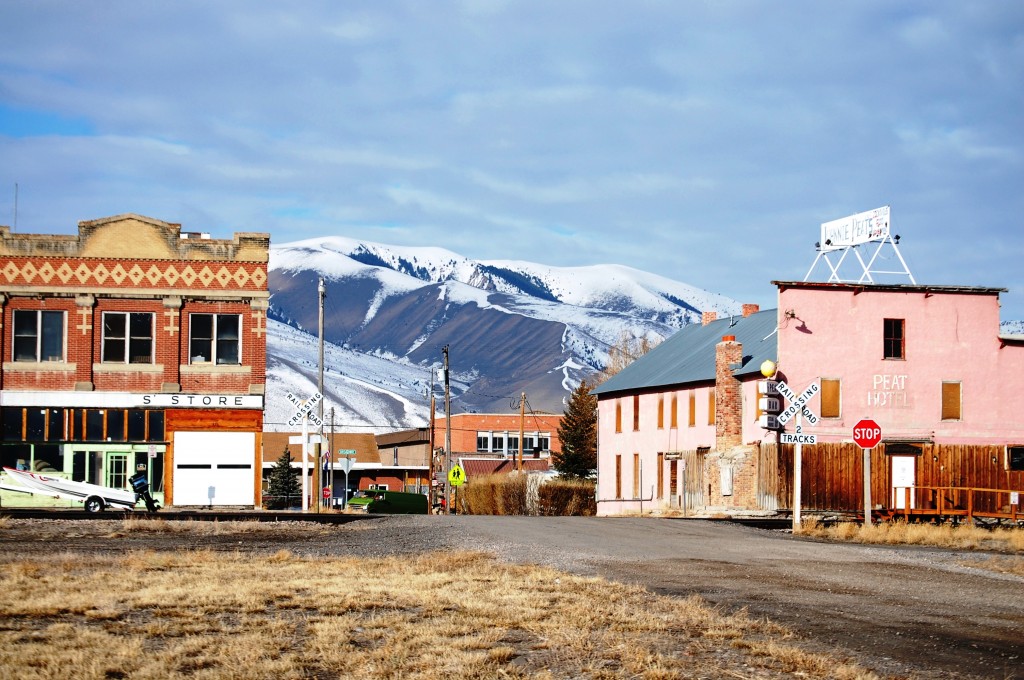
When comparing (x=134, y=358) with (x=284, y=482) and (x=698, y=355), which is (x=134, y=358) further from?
(x=284, y=482)

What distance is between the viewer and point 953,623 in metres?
13.8

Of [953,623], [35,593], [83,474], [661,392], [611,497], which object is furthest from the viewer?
[611,497]

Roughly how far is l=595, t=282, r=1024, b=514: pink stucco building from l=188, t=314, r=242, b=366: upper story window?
61.2ft

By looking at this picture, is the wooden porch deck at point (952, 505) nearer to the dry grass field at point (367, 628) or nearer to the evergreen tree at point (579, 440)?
the dry grass field at point (367, 628)

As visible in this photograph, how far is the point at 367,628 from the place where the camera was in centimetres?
1298

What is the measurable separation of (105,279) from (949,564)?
32909 millimetres

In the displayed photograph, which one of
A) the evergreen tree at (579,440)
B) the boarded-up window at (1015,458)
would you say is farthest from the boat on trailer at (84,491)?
the evergreen tree at (579,440)

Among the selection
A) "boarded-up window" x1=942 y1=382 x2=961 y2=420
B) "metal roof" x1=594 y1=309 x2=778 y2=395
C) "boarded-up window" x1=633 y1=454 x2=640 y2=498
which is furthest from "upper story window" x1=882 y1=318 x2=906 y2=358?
"boarded-up window" x1=633 y1=454 x2=640 y2=498

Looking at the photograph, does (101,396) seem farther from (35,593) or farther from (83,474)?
(35,593)

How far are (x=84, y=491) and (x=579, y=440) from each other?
5645 cm

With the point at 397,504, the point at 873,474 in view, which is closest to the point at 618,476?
the point at 397,504

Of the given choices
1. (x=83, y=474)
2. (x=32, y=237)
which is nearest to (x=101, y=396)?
(x=83, y=474)

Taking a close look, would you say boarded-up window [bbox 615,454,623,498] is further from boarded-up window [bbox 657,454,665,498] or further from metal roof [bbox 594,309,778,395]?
boarded-up window [bbox 657,454,665,498]

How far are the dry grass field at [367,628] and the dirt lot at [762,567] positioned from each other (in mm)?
967
